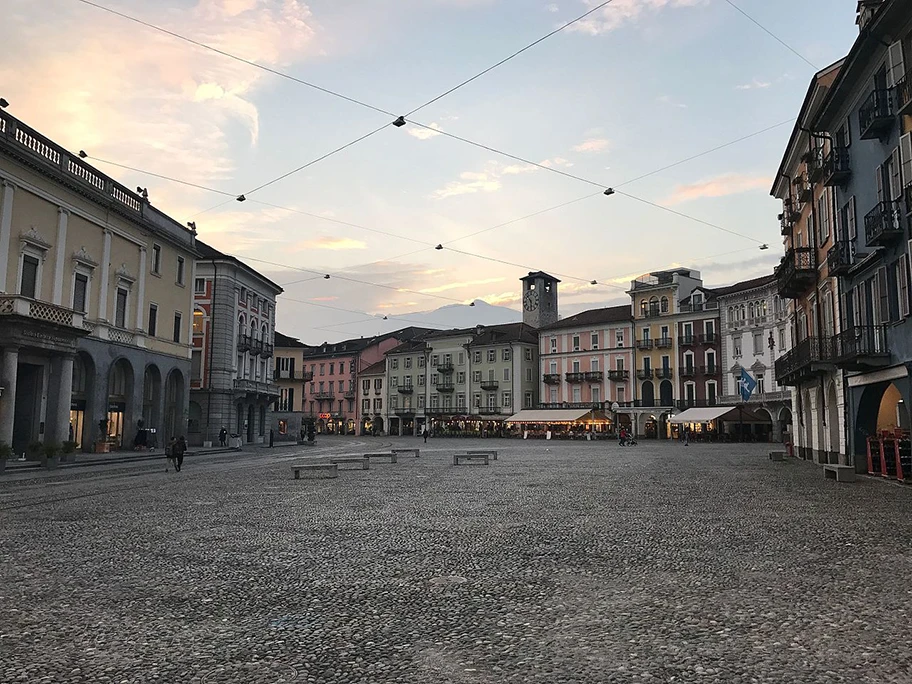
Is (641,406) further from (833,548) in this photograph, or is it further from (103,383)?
(833,548)

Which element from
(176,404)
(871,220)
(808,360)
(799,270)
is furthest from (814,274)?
(176,404)

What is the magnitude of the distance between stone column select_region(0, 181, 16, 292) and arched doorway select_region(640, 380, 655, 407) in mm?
62984

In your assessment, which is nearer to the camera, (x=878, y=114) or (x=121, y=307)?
(x=878, y=114)

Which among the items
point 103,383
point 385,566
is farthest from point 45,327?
point 385,566

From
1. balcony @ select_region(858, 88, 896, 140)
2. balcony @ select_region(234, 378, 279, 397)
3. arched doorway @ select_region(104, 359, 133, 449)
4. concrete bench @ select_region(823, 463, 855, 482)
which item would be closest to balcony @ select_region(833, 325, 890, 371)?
concrete bench @ select_region(823, 463, 855, 482)

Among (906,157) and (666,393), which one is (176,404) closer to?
(906,157)

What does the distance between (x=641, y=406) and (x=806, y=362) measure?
2054 inches

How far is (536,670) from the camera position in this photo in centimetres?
517

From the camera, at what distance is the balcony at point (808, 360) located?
26.1 m

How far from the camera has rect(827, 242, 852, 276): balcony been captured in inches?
967

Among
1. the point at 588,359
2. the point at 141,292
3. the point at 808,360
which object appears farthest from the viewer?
the point at 588,359

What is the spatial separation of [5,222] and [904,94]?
102 feet

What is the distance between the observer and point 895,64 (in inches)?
792

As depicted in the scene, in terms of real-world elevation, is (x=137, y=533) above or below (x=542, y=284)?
below
